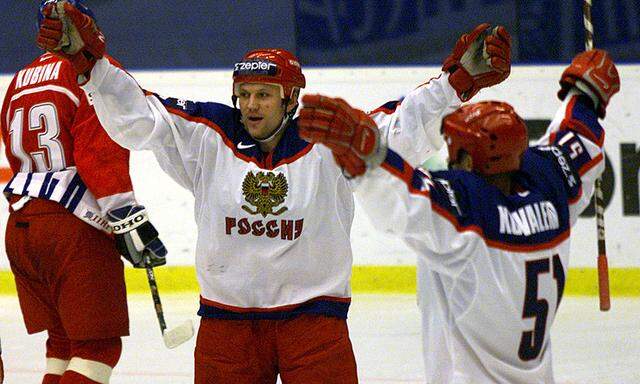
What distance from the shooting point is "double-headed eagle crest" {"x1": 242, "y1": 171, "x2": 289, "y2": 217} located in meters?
2.81

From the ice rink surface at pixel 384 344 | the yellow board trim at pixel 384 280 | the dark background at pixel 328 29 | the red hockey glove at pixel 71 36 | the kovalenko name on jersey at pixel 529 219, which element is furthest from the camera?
the dark background at pixel 328 29

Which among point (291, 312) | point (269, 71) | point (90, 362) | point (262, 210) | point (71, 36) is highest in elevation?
point (71, 36)

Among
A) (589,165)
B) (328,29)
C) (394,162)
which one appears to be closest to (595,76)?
(589,165)

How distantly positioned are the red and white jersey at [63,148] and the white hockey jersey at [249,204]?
1.67 feet

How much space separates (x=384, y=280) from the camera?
6281mm

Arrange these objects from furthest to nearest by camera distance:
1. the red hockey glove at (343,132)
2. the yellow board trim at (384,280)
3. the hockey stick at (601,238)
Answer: the yellow board trim at (384,280)
the hockey stick at (601,238)
the red hockey glove at (343,132)

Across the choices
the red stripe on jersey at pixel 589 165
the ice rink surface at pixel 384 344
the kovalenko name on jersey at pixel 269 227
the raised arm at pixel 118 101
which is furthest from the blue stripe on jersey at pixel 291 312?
the ice rink surface at pixel 384 344

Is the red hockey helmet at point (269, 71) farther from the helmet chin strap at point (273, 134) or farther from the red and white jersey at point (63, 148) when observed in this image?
the red and white jersey at point (63, 148)

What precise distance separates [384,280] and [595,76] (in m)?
3.90

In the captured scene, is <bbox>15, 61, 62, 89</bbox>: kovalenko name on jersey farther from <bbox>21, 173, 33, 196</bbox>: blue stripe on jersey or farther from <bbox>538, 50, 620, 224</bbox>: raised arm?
<bbox>538, 50, 620, 224</bbox>: raised arm

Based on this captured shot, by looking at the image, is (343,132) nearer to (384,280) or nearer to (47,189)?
(47,189)

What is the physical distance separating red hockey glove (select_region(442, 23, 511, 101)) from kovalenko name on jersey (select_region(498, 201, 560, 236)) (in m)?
0.62

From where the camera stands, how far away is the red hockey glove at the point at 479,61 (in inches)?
108

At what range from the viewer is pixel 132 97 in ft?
9.21
